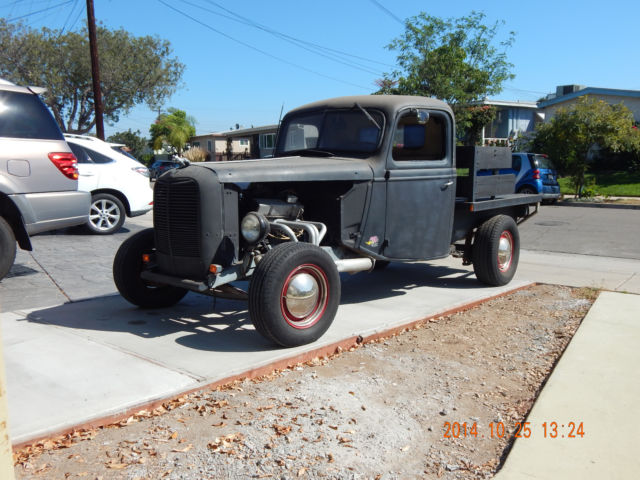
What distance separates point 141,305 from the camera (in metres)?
5.48

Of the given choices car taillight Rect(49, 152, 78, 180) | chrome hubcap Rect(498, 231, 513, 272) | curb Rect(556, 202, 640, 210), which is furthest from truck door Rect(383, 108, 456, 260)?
curb Rect(556, 202, 640, 210)

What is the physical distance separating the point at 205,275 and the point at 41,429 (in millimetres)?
1790

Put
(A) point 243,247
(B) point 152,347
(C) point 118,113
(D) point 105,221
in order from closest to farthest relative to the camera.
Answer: (B) point 152,347, (A) point 243,247, (D) point 105,221, (C) point 118,113

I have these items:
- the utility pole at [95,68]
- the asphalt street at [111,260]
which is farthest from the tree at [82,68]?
the asphalt street at [111,260]

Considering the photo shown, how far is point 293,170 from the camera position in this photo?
4.86 meters

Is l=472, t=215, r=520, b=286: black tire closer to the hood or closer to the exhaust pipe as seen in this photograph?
the exhaust pipe

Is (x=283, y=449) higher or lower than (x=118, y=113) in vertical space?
lower

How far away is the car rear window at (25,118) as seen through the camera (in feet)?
20.5

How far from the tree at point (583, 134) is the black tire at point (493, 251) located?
14.4 meters

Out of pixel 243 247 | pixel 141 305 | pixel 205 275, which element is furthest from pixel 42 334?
pixel 243 247

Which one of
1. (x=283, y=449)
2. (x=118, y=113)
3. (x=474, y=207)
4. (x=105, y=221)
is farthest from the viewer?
(x=118, y=113)

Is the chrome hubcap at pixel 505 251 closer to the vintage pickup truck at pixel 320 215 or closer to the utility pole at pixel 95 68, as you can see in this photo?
the vintage pickup truck at pixel 320 215

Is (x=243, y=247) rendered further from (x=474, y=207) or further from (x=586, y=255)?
(x=586, y=255)

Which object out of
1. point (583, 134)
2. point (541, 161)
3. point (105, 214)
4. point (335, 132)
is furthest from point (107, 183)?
point (583, 134)
